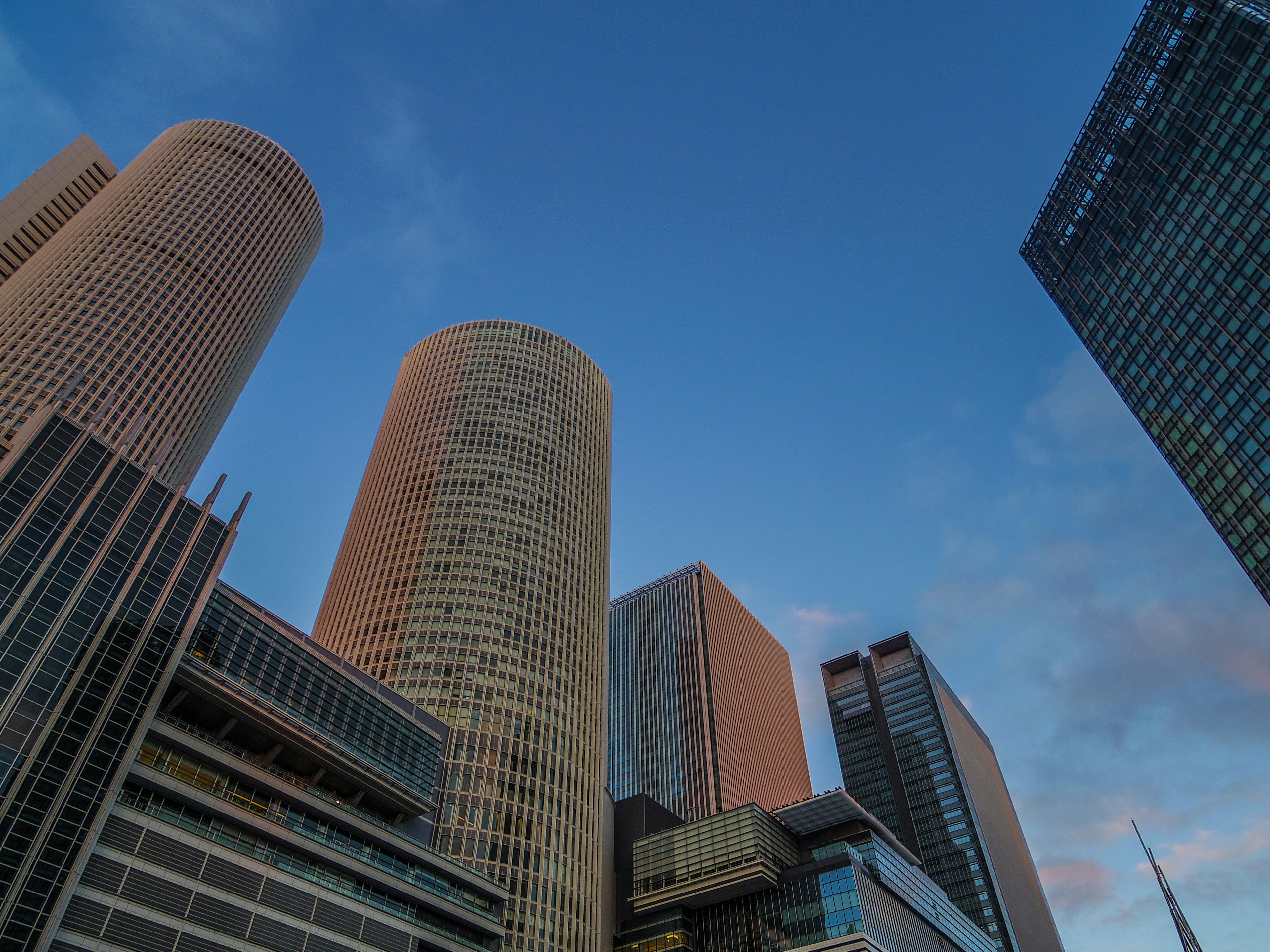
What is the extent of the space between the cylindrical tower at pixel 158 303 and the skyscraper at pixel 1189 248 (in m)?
144

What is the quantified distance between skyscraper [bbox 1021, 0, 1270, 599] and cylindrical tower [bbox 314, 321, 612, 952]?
9063 cm

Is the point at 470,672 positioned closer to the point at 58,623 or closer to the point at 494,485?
the point at 494,485

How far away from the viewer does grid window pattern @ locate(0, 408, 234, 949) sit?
2247 inches

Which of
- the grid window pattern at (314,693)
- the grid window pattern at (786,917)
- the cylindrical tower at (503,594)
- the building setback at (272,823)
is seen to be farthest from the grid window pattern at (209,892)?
the grid window pattern at (786,917)

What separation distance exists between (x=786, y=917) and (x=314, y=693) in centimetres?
6739

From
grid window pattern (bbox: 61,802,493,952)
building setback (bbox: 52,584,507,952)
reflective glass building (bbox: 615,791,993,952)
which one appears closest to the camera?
grid window pattern (bbox: 61,802,493,952)

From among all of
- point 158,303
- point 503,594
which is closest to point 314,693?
point 503,594

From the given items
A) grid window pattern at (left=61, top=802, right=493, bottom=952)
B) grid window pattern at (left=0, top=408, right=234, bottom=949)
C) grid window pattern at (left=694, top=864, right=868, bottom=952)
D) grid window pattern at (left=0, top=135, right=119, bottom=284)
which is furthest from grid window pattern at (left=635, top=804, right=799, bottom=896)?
grid window pattern at (left=0, top=135, right=119, bottom=284)

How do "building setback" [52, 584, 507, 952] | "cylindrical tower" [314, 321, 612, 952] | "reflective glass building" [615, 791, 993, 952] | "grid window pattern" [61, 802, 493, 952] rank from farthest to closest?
"cylindrical tower" [314, 321, 612, 952]
"reflective glass building" [615, 791, 993, 952]
"building setback" [52, 584, 507, 952]
"grid window pattern" [61, 802, 493, 952]

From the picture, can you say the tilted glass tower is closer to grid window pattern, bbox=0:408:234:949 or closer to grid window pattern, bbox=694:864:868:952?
grid window pattern, bbox=0:408:234:949

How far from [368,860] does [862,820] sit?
72167 mm

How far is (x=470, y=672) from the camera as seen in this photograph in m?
125

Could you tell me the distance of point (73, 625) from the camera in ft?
213

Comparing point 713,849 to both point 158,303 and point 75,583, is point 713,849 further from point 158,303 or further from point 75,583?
point 158,303
